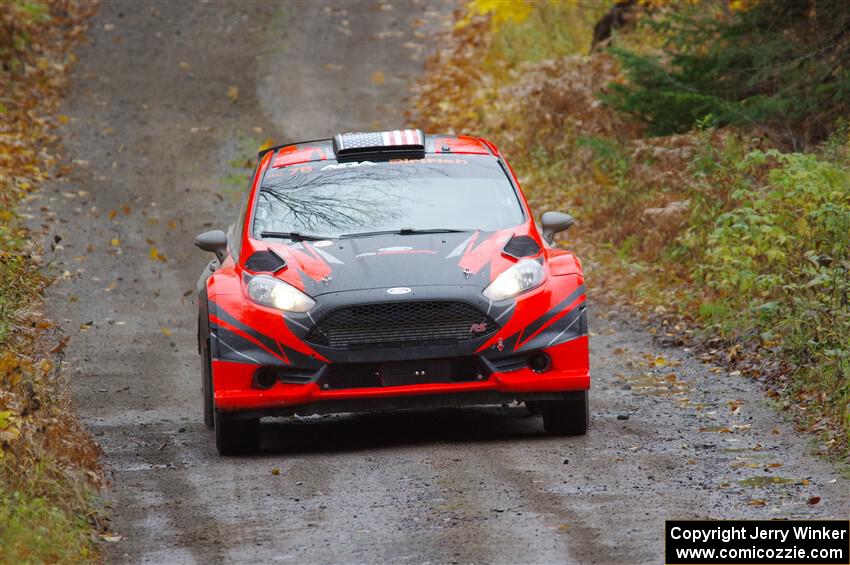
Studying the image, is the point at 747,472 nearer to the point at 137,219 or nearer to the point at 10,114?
the point at 137,219

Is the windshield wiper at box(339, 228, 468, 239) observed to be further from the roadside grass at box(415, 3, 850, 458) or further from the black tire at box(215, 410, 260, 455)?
the roadside grass at box(415, 3, 850, 458)

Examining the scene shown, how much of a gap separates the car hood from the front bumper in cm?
58

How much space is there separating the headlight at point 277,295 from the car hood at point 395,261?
0.06 meters

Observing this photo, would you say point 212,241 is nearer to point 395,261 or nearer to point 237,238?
point 237,238

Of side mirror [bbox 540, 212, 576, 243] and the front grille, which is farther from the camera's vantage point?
side mirror [bbox 540, 212, 576, 243]

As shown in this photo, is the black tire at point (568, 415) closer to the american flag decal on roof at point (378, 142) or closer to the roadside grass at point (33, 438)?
the american flag decal on roof at point (378, 142)

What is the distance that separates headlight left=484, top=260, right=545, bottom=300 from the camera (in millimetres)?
8336

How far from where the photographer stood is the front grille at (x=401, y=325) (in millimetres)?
8211

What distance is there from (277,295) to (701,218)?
268 inches

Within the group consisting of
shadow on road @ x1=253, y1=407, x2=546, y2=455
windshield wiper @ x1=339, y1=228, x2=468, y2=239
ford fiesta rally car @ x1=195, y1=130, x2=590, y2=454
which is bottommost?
shadow on road @ x1=253, y1=407, x2=546, y2=455

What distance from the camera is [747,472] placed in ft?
24.4

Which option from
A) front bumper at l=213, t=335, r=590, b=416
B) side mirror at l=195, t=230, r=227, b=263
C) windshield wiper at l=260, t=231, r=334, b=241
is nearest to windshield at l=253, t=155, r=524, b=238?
windshield wiper at l=260, t=231, r=334, b=241

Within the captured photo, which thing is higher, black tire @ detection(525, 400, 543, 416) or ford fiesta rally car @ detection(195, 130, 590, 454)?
ford fiesta rally car @ detection(195, 130, 590, 454)

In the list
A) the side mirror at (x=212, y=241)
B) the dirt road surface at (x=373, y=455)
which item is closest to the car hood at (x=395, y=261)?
the side mirror at (x=212, y=241)
